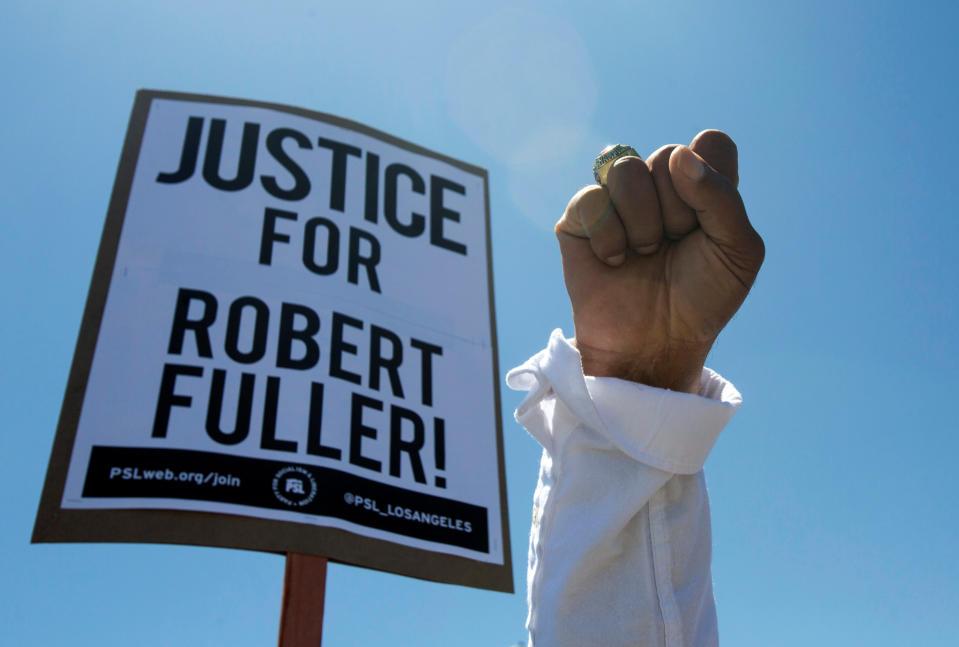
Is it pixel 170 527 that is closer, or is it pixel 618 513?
pixel 618 513

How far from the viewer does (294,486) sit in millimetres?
1331

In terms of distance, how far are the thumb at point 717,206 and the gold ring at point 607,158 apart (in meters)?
0.09

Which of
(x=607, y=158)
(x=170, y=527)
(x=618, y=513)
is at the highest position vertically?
(x=607, y=158)

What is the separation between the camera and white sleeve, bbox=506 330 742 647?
0.76 metres

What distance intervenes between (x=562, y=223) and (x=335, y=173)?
40.8 inches

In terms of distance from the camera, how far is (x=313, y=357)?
150 centimetres

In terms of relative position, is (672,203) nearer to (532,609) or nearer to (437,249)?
(532,609)

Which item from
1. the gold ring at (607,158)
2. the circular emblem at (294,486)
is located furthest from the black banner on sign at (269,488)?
the gold ring at (607,158)

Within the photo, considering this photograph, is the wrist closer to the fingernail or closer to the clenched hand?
the clenched hand

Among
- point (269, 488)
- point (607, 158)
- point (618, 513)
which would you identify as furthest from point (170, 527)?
point (607, 158)

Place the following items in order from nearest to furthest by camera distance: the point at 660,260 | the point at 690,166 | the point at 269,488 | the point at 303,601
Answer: the point at 690,166, the point at 660,260, the point at 303,601, the point at 269,488

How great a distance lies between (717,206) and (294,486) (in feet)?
2.85

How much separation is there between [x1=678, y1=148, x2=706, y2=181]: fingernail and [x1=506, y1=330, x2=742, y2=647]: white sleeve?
219 mm

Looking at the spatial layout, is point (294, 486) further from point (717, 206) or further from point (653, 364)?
point (717, 206)
